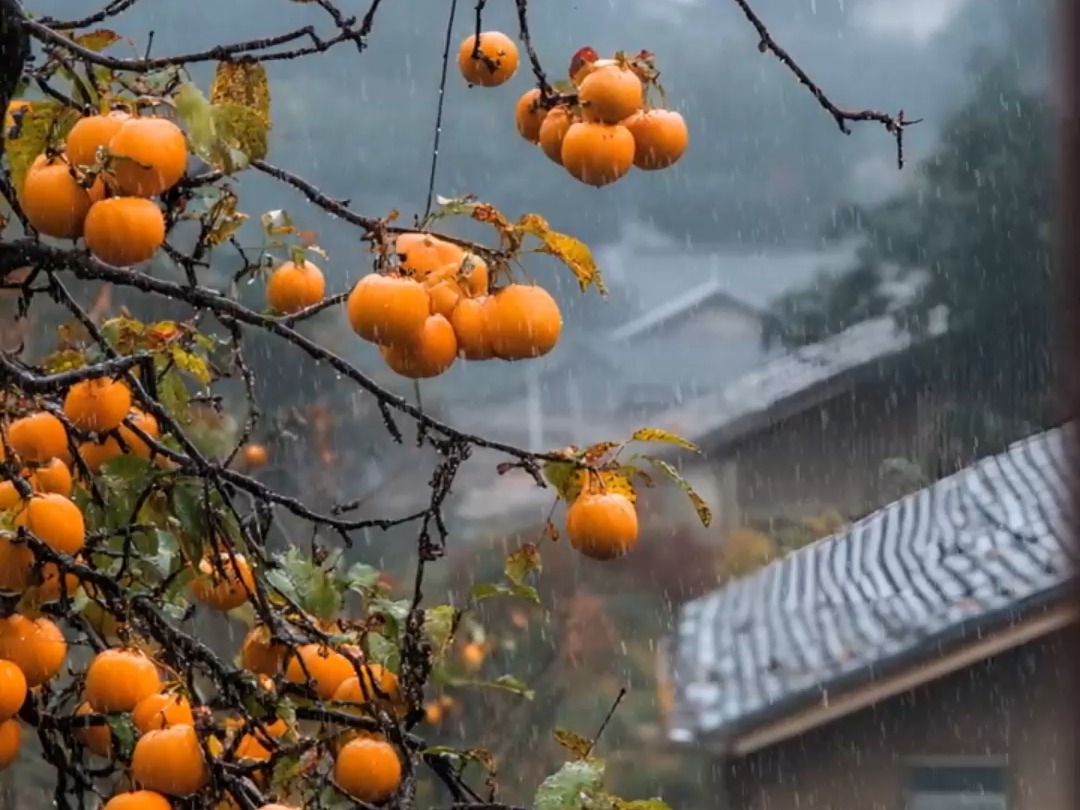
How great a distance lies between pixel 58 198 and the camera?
53 centimetres

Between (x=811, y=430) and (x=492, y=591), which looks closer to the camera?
(x=492, y=591)

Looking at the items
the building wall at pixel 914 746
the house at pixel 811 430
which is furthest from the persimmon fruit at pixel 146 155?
the house at pixel 811 430

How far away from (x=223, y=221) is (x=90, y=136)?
0.22 m

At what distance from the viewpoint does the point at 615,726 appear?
2.39 metres

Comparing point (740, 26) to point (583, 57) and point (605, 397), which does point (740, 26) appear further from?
point (583, 57)

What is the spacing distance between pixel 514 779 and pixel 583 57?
1697 millimetres

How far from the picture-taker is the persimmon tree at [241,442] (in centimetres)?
54

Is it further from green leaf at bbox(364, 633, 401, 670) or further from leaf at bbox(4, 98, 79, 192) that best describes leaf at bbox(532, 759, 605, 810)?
leaf at bbox(4, 98, 79, 192)

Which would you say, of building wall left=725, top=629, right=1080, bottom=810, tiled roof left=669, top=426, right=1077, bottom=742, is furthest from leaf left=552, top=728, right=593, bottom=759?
building wall left=725, top=629, right=1080, bottom=810

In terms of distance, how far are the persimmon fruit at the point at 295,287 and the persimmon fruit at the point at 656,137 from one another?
18 cm

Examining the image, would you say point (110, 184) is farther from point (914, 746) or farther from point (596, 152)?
point (914, 746)

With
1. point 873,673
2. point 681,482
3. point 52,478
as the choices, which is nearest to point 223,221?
point 52,478

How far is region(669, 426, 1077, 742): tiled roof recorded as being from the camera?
2049 mm

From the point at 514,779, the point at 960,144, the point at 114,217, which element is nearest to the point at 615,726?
the point at 514,779
